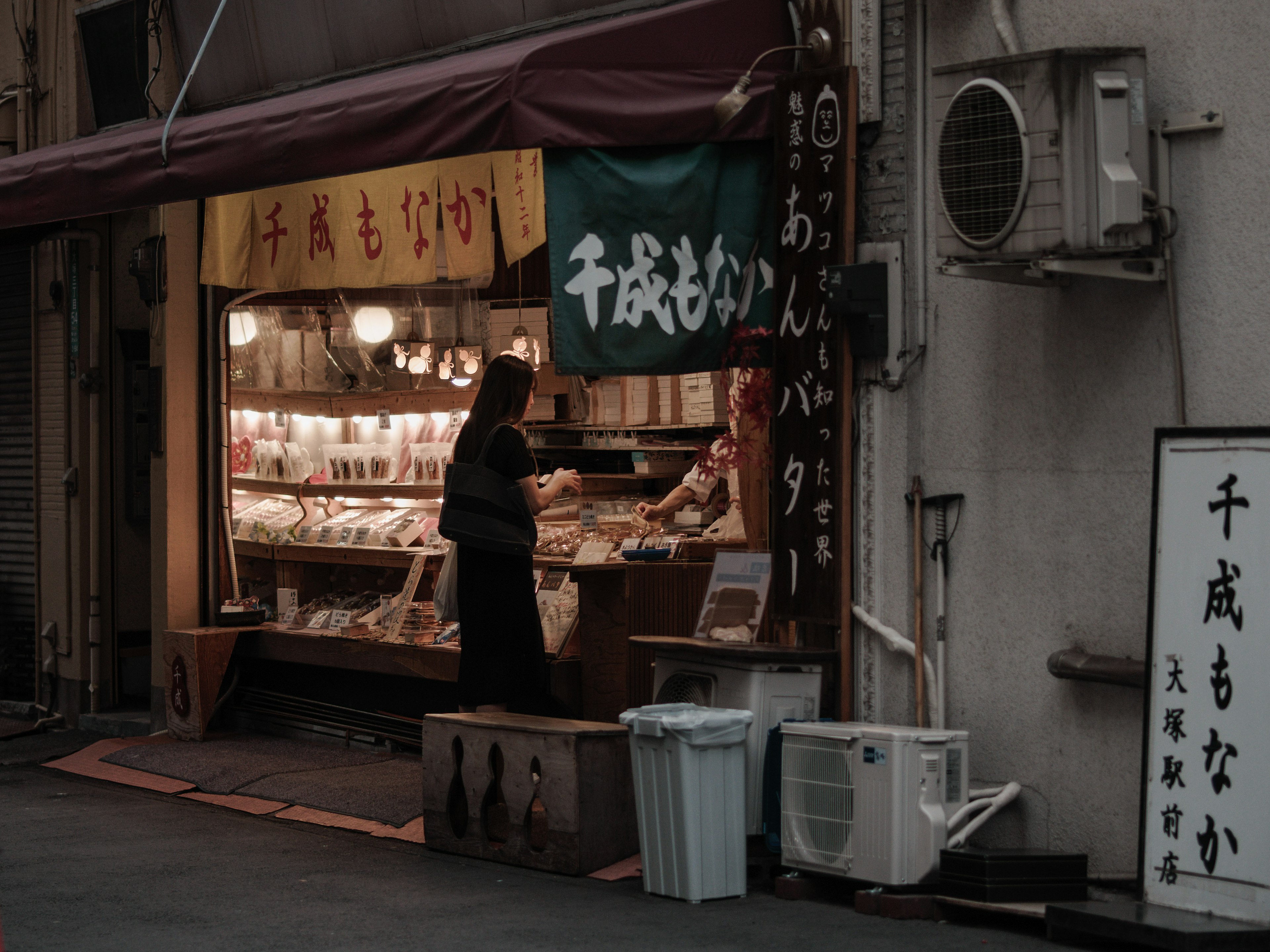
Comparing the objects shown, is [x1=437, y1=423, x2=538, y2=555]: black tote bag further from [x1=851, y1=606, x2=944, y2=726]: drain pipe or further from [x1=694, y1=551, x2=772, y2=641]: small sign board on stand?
[x1=851, y1=606, x2=944, y2=726]: drain pipe

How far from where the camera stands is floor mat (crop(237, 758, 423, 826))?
8453mm

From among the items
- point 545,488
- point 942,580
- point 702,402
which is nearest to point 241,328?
point 702,402

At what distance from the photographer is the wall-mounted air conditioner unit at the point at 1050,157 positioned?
584cm

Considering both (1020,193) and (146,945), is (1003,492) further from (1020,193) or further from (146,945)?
(146,945)

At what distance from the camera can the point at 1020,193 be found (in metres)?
5.95

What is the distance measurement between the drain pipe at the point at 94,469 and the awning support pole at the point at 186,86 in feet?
5.22

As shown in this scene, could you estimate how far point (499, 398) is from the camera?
8.30m

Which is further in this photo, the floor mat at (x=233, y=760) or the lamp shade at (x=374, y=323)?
the lamp shade at (x=374, y=323)

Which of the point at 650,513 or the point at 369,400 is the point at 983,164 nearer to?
the point at 650,513

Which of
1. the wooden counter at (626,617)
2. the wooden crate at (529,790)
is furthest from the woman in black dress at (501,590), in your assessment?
the wooden counter at (626,617)

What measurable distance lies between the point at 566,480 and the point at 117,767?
4063 mm

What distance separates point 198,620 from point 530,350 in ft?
10.8

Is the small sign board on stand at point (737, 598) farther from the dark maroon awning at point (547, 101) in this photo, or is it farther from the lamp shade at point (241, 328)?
the lamp shade at point (241, 328)

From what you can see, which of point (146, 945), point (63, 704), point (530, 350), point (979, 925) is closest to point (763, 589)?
point (979, 925)
